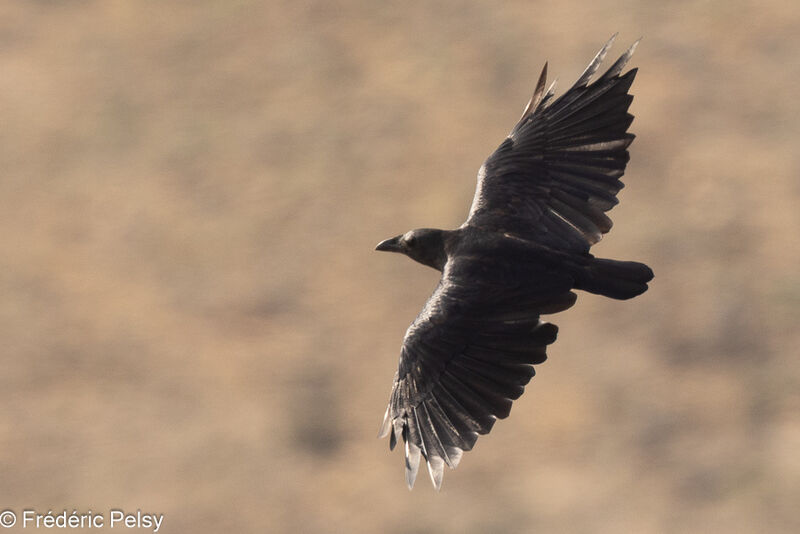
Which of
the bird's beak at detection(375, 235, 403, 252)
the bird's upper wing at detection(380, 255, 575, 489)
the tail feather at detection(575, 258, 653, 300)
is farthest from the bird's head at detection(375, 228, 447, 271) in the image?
the tail feather at detection(575, 258, 653, 300)

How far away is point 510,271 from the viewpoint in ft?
35.2

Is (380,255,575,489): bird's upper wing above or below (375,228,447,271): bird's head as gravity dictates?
below

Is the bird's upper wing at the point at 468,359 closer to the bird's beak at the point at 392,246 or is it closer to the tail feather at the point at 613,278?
the tail feather at the point at 613,278

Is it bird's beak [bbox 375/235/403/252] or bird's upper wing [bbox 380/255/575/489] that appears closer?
bird's upper wing [bbox 380/255/575/489]

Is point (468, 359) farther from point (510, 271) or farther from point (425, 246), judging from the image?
point (425, 246)

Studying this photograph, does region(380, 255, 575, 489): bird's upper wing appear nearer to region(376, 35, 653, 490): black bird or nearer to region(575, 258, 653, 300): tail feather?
region(376, 35, 653, 490): black bird

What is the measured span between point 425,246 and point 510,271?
109 cm

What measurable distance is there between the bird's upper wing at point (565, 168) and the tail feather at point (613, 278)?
367 mm

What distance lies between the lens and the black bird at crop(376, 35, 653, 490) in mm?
10375

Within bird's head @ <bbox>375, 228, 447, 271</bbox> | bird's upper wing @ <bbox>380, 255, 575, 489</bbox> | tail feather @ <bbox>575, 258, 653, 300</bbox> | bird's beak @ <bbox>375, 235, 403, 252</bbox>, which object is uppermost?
bird's beak @ <bbox>375, 235, 403, 252</bbox>

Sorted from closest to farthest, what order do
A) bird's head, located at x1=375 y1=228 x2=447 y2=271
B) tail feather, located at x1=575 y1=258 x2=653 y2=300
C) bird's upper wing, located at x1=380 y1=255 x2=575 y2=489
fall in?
bird's upper wing, located at x1=380 y1=255 x2=575 y2=489 < tail feather, located at x1=575 y1=258 x2=653 y2=300 < bird's head, located at x1=375 y1=228 x2=447 y2=271

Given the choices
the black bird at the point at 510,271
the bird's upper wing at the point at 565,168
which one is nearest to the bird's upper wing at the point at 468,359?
the black bird at the point at 510,271

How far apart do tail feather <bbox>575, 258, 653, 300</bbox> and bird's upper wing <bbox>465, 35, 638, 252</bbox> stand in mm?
367

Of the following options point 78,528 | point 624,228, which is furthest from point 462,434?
point 624,228
